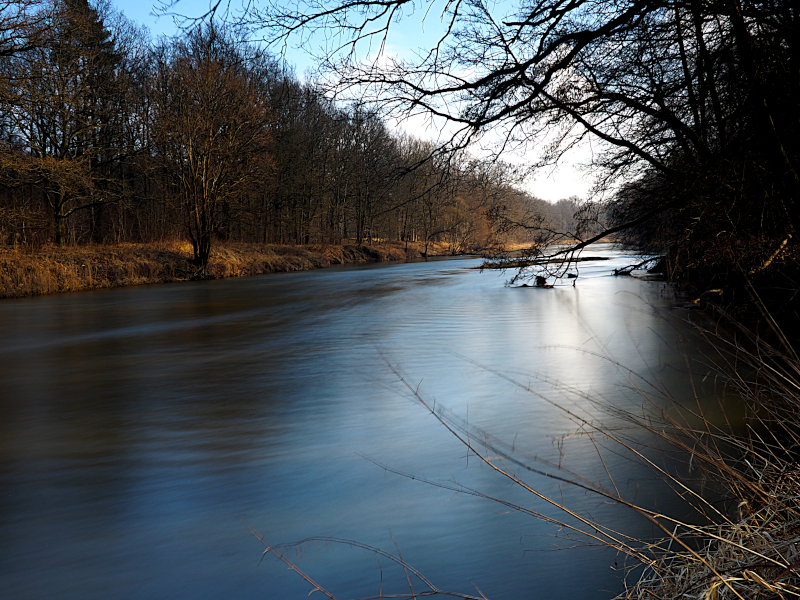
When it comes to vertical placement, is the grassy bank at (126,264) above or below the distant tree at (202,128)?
below

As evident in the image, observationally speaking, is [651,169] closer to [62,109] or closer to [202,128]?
[202,128]

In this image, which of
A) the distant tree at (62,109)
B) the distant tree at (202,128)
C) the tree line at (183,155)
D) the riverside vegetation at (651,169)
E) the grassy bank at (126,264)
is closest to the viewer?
the riverside vegetation at (651,169)

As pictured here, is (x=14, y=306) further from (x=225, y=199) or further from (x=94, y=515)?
(x=94, y=515)

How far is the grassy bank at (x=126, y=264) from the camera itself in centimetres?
1836

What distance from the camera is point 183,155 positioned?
25.2 meters

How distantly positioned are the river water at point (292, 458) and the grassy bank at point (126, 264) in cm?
888

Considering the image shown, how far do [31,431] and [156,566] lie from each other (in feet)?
11.2

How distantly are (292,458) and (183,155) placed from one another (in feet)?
77.4

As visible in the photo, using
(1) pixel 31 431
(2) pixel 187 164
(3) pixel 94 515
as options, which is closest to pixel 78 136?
(2) pixel 187 164

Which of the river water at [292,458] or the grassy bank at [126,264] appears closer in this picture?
the river water at [292,458]

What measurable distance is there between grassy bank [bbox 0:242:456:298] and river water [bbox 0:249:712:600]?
A: 888 cm

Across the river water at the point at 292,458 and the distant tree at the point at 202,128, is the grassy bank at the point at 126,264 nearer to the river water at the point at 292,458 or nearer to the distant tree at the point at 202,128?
the distant tree at the point at 202,128

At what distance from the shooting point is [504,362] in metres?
8.26


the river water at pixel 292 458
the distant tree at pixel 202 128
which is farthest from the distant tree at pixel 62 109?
the river water at pixel 292 458
